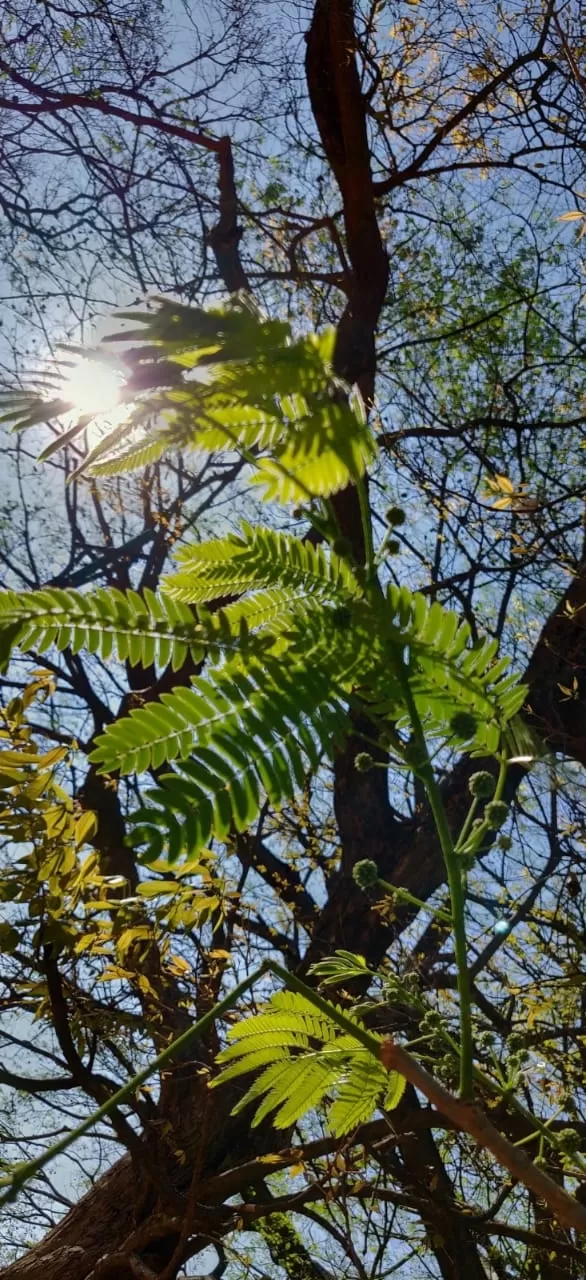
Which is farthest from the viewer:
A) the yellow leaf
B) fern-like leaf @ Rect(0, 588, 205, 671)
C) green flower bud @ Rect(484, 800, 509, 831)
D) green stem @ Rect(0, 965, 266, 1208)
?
the yellow leaf

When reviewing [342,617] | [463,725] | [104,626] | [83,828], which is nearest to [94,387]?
[104,626]

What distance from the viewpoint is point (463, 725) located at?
0.97 m

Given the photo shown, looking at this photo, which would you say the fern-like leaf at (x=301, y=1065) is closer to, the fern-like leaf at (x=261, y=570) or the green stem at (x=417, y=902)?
the green stem at (x=417, y=902)

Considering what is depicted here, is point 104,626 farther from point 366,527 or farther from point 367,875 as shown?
point 367,875

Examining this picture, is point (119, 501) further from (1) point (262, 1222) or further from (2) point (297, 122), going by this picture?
(1) point (262, 1222)

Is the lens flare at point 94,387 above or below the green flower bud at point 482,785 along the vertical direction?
above

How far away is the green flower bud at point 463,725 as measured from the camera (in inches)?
38.2

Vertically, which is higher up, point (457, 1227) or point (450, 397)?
point (450, 397)

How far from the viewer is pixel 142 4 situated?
192 inches

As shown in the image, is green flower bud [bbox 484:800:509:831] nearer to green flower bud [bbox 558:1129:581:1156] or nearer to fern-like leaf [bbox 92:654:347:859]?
fern-like leaf [bbox 92:654:347:859]

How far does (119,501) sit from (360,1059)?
4713 mm

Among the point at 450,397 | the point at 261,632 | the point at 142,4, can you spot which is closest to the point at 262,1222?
the point at 261,632

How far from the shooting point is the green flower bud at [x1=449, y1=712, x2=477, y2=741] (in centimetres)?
97

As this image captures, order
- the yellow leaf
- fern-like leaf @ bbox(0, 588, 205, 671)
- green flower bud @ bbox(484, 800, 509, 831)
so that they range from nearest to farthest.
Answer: fern-like leaf @ bbox(0, 588, 205, 671)
green flower bud @ bbox(484, 800, 509, 831)
the yellow leaf
